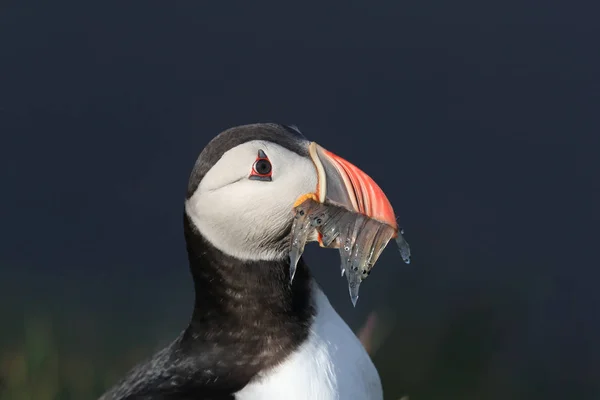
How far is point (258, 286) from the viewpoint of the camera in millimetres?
2949

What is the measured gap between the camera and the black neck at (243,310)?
2.93 meters

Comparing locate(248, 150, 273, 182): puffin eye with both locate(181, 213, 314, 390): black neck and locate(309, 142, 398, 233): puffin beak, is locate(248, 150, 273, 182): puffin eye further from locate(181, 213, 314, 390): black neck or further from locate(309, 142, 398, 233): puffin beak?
locate(181, 213, 314, 390): black neck

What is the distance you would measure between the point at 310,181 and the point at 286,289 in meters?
0.36

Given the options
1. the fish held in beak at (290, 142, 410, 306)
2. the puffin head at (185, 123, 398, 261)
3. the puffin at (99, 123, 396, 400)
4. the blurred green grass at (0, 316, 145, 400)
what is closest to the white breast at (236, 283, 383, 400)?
the puffin at (99, 123, 396, 400)

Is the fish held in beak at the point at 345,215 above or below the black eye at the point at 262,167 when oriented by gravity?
below

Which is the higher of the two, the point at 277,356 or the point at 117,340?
the point at 277,356

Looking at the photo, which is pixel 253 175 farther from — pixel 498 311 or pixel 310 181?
pixel 498 311

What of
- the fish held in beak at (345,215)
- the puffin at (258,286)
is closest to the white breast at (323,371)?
the puffin at (258,286)

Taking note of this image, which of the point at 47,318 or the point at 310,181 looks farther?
the point at 47,318

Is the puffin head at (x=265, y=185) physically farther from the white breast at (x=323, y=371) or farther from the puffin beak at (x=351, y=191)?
the white breast at (x=323, y=371)

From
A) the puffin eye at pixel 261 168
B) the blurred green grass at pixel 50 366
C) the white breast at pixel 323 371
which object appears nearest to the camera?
the puffin eye at pixel 261 168

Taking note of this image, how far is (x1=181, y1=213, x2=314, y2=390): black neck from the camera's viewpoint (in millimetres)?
2928

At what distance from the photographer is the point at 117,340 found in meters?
4.45

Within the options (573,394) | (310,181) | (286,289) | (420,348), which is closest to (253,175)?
(310,181)
